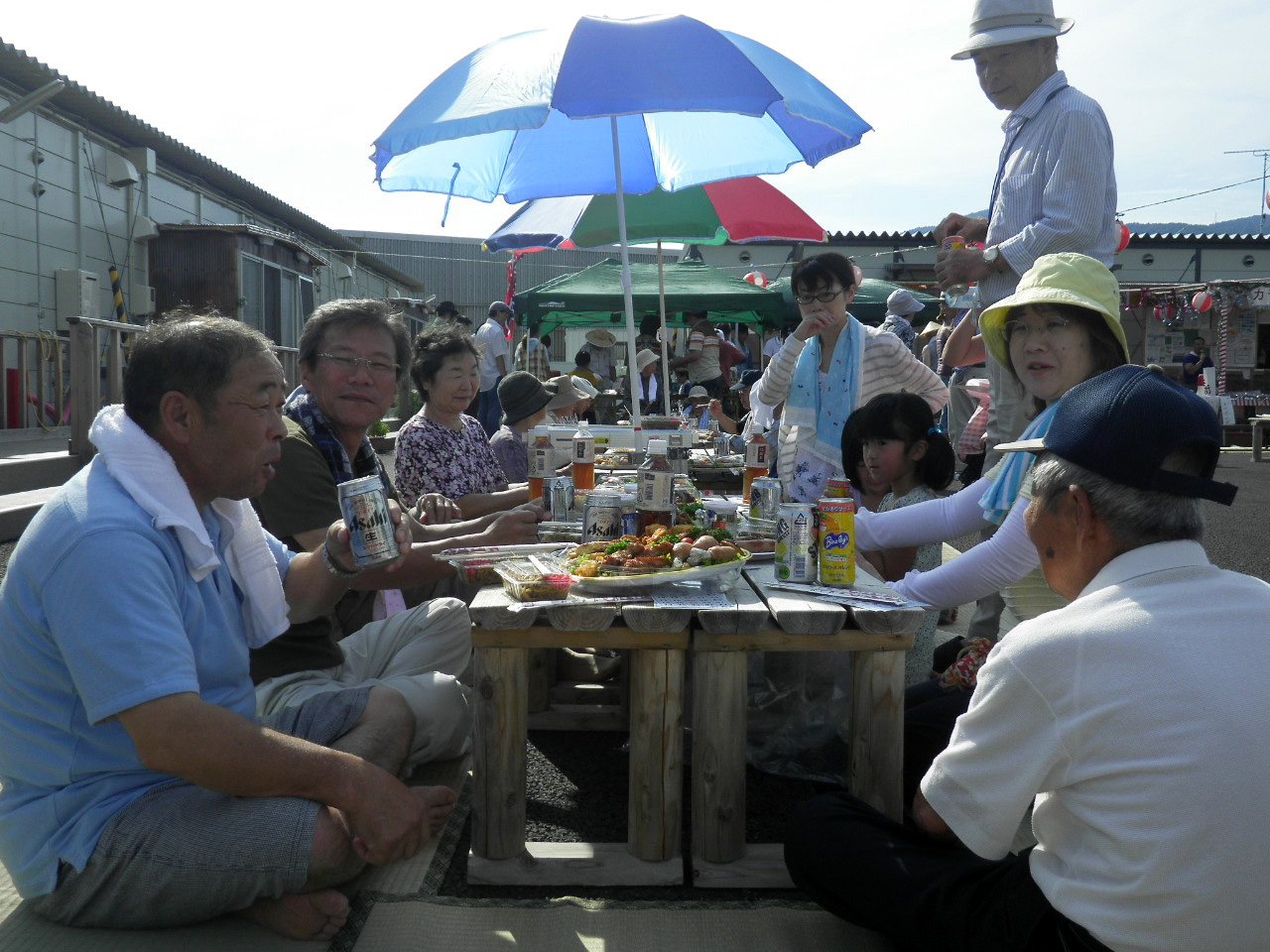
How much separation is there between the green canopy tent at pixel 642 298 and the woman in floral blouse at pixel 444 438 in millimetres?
6700

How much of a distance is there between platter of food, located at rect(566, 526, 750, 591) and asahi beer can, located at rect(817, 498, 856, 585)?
209 mm

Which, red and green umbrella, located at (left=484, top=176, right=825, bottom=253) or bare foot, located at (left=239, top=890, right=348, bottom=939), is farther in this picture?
red and green umbrella, located at (left=484, top=176, right=825, bottom=253)

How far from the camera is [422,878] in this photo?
7.38 ft

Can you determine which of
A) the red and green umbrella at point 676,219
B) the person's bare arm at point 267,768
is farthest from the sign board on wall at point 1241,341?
the person's bare arm at point 267,768

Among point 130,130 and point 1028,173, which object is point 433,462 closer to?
point 1028,173

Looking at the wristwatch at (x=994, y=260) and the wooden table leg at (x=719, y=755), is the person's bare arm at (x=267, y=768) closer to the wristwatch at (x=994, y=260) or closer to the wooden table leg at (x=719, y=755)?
the wooden table leg at (x=719, y=755)

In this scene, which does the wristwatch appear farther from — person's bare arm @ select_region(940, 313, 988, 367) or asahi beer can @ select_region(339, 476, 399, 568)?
asahi beer can @ select_region(339, 476, 399, 568)

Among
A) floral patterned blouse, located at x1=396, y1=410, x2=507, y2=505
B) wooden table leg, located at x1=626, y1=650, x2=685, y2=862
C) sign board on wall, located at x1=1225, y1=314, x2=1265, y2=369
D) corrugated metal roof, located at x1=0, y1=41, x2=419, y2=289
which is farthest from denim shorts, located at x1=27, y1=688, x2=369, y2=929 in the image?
sign board on wall, located at x1=1225, y1=314, x2=1265, y2=369

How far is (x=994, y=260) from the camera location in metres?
3.57

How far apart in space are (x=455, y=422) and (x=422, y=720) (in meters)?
1.99

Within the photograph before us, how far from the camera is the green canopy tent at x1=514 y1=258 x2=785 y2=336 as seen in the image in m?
11.7

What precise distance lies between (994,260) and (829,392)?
104 cm

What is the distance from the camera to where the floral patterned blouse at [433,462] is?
4.24 metres

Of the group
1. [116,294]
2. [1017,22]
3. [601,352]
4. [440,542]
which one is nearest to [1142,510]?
[440,542]
